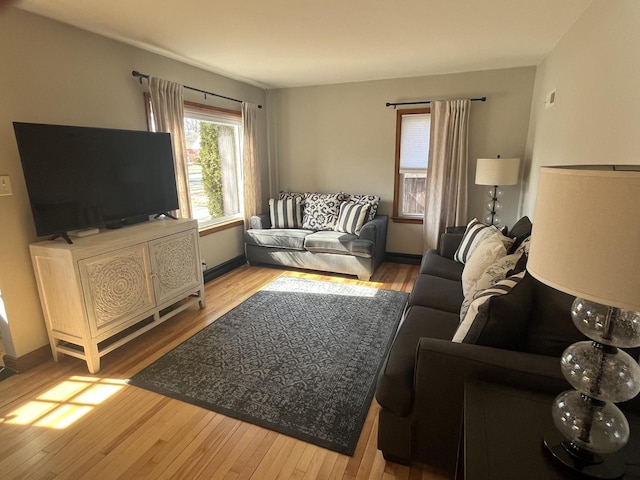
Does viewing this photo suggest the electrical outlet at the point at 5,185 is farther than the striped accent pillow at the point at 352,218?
No

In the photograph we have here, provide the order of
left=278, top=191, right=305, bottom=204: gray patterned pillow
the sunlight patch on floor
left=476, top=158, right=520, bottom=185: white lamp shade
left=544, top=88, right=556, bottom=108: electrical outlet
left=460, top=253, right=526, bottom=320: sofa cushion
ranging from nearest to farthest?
left=460, top=253, right=526, bottom=320: sofa cushion, the sunlight patch on floor, left=544, top=88, right=556, bottom=108: electrical outlet, left=476, top=158, right=520, bottom=185: white lamp shade, left=278, top=191, right=305, bottom=204: gray patterned pillow

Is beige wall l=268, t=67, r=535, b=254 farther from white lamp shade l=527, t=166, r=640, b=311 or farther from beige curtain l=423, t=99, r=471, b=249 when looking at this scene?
white lamp shade l=527, t=166, r=640, b=311

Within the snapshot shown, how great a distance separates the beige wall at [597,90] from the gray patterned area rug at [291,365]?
1819mm

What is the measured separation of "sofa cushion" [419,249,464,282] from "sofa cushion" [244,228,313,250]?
1.59 meters

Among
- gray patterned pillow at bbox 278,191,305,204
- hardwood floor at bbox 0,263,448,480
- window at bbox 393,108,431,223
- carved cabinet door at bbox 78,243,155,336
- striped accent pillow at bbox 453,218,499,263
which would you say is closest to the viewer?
hardwood floor at bbox 0,263,448,480

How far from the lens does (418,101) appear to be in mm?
4238

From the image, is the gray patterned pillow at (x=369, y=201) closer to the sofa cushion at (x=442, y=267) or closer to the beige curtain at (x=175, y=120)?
the sofa cushion at (x=442, y=267)

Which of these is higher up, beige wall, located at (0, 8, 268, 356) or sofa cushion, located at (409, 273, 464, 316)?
beige wall, located at (0, 8, 268, 356)

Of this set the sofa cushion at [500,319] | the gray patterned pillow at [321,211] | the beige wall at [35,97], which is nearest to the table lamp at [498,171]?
the gray patterned pillow at [321,211]

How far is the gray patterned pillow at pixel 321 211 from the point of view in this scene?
177 inches

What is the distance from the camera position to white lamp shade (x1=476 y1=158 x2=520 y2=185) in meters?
3.53

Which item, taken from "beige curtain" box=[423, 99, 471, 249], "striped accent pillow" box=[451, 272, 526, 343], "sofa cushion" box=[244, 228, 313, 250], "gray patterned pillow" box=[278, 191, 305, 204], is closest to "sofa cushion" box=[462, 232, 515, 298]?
"striped accent pillow" box=[451, 272, 526, 343]

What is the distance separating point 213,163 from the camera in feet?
14.0

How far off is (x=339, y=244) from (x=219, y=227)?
149 cm
